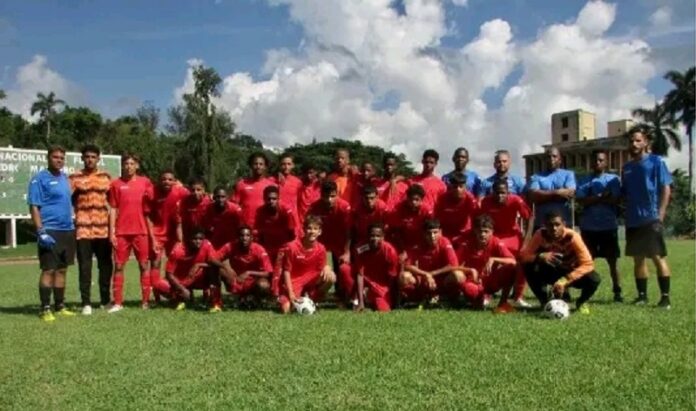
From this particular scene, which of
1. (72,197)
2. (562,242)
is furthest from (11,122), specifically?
(562,242)

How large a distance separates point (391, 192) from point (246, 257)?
2174mm

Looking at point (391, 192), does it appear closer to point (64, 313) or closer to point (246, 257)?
point (246, 257)

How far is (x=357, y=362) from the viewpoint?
580cm

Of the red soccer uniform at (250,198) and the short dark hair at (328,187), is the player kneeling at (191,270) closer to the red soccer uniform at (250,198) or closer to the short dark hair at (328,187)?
the red soccer uniform at (250,198)

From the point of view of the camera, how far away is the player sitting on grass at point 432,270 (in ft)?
29.9

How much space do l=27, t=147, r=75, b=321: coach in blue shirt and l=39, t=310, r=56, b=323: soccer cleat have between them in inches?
1.6

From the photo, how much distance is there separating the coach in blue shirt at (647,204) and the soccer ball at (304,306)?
161 inches

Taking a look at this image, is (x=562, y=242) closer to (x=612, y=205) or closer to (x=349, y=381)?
(x=612, y=205)

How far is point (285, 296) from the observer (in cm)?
938

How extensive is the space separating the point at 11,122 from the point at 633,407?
2509 inches

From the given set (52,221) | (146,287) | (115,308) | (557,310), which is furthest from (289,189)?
(557,310)

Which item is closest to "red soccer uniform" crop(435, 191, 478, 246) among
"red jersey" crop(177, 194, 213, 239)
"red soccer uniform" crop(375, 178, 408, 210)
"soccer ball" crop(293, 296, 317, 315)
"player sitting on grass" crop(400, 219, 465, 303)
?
"player sitting on grass" crop(400, 219, 465, 303)

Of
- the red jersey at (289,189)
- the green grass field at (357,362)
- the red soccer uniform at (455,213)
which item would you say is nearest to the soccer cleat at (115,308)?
the green grass field at (357,362)

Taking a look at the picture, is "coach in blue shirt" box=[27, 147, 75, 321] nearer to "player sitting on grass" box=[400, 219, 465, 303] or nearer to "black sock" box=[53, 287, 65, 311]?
"black sock" box=[53, 287, 65, 311]
